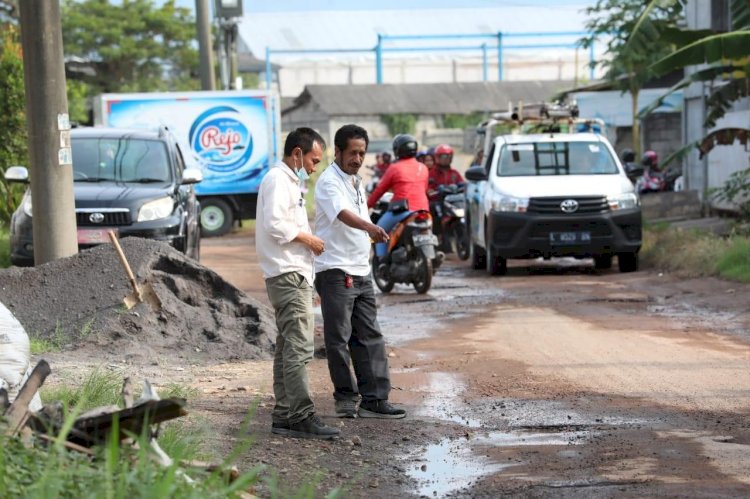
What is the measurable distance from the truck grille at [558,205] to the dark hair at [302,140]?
33.1 feet

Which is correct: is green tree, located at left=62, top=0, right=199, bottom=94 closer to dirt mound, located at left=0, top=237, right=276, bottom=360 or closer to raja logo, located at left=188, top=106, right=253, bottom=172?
raja logo, located at left=188, top=106, right=253, bottom=172

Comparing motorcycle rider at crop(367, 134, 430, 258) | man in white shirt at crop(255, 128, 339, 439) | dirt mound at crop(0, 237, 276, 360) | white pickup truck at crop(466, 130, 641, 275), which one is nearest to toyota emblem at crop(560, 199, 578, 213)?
white pickup truck at crop(466, 130, 641, 275)

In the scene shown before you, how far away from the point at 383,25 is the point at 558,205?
73140 millimetres

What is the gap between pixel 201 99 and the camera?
28.2 m

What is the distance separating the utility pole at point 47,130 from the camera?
38.6ft

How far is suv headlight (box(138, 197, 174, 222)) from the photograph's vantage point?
50.3 ft

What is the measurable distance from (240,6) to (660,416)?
2305cm

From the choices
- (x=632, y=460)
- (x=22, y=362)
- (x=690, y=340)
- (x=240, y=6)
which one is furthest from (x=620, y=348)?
(x=240, y=6)

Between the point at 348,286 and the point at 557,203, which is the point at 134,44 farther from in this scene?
the point at 348,286

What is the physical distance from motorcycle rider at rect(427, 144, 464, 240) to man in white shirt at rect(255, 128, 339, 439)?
13.2 metres

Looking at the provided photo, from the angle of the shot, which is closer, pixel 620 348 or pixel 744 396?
pixel 744 396

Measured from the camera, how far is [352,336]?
857cm

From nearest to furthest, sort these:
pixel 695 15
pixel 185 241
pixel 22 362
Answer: pixel 22 362 < pixel 185 241 < pixel 695 15

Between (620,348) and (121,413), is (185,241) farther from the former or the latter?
(121,413)
